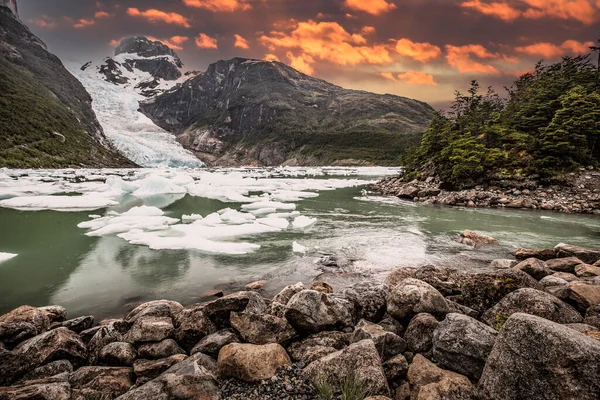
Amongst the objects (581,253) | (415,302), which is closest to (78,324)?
(415,302)

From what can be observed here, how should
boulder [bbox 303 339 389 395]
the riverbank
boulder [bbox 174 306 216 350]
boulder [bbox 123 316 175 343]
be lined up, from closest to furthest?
1. boulder [bbox 303 339 389 395]
2. boulder [bbox 123 316 175 343]
3. boulder [bbox 174 306 216 350]
4. the riverbank

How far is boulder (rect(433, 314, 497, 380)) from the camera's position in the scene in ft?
13.0

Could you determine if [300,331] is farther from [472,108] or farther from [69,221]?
[472,108]

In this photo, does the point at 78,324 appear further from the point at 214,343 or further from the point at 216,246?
the point at 216,246

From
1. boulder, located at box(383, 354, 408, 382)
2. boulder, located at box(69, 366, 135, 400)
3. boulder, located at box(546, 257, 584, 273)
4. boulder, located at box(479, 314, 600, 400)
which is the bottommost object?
boulder, located at box(69, 366, 135, 400)

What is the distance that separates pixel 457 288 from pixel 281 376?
5.25 m

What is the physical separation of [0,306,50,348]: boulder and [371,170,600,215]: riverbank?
28.1 metres

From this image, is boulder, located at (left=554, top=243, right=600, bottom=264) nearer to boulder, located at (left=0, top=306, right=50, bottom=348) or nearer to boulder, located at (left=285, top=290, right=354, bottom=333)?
boulder, located at (left=285, top=290, right=354, bottom=333)

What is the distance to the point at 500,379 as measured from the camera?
11.1ft

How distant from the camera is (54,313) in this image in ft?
22.7

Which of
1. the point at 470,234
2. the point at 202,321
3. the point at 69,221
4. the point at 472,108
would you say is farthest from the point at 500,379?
the point at 472,108

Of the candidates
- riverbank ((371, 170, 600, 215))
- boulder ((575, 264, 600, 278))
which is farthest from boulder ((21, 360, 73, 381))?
riverbank ((371, 170, 600, 215))

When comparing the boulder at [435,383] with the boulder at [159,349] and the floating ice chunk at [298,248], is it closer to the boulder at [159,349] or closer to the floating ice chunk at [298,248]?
the boulder at [159,349]

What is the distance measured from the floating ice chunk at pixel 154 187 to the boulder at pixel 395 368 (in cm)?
3272
